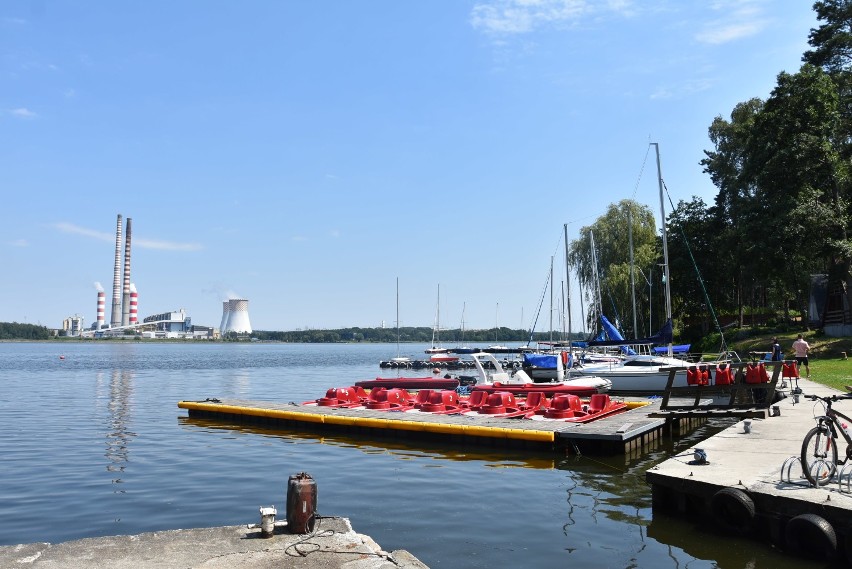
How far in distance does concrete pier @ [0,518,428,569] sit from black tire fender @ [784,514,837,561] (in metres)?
5.12

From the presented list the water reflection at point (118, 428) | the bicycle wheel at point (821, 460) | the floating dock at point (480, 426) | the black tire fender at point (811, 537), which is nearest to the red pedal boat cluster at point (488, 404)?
the floating dock at point (480, 426)

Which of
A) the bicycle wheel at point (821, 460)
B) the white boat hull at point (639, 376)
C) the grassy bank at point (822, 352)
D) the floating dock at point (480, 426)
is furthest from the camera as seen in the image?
the white boat hull at point (639, 376)

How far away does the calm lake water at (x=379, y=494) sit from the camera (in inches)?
410

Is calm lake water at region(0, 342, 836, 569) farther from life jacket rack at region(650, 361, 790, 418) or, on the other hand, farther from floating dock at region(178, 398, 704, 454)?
life jacket rack at region(650, 361, 790, 418)

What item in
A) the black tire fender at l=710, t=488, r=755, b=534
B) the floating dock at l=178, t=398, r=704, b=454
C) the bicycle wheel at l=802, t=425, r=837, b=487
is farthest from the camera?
the floating dock at l=178, t=398, r=704, b=454

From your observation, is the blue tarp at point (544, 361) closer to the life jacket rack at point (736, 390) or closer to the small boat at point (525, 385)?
the small boat at point (525, 385)

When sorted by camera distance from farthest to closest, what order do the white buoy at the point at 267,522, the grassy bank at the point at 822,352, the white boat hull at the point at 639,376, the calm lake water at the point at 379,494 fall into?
1. the white boat hull at the point at 639,376
2. the grassy bank at the point at 822,352
3. the calm lake water at the point at 379,494
4. the white buoy at the point at 267,522

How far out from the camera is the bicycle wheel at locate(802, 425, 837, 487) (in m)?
9.59

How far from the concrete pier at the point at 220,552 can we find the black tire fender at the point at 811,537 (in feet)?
16.8

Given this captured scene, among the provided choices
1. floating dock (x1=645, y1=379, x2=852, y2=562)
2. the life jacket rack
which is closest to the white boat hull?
the life jacket rack

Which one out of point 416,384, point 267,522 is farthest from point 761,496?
point 416,384

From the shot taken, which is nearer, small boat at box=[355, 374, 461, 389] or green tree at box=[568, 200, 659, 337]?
small boat at box=[355, 374, 461, 389]

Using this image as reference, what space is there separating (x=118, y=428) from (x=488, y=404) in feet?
44.2

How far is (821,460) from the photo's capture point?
384 inches
